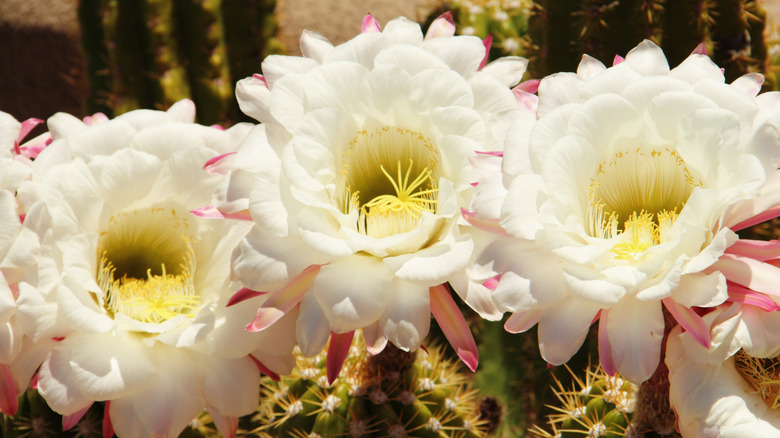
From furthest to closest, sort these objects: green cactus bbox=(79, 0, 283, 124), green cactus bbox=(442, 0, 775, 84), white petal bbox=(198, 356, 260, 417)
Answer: green cactus bbox=(79, 0, 283, 124) < green cactus bbox=(442, 0, 775, 84) < white petal bbox=(198, 356, 260, 417)

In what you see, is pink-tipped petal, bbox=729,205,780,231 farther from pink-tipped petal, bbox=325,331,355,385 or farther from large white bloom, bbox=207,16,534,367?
pink-tipped petal, bbox=325,331,355,385

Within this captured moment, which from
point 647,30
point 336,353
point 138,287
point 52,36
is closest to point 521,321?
point 336,353

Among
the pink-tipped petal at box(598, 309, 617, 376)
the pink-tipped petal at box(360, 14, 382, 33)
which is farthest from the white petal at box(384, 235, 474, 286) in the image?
the pink-tipped petal at box(360, 14, 382, 33)

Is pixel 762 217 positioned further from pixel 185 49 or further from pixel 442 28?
pixel 185 49

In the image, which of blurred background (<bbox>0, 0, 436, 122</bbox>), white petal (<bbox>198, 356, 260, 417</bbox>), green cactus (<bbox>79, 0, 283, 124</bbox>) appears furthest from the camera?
blurred background (<bbox>0, 0, 436, 122</bbox>)

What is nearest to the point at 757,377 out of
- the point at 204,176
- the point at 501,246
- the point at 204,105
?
the point at 501,246
